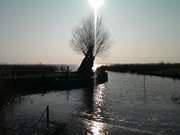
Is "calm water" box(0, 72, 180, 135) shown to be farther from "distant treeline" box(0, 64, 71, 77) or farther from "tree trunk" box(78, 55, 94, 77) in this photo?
"tree trunk" box(78, 55, 94, 77)

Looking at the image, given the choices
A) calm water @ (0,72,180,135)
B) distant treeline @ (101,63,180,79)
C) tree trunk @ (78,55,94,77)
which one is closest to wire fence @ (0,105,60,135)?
calm water @ (0,72,180,135)

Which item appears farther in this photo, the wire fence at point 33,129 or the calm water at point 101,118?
the calm water at point 101,118

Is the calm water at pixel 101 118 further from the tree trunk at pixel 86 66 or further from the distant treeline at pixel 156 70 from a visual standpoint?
the distant treeline at pixel 156 70

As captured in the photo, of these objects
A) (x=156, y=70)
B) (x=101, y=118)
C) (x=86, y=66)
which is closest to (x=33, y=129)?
(x=101, y=118)

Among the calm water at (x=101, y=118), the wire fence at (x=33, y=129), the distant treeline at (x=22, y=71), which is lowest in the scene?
the calm water at (x=101, y=118)

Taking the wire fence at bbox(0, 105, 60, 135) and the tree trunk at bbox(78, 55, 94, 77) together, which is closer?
the wire fence at bbox(0, 105, 60, 135)

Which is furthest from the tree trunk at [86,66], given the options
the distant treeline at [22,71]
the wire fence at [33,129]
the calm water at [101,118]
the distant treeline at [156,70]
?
the wire fence at [33,129]

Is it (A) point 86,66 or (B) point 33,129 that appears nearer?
(B) point 33,129

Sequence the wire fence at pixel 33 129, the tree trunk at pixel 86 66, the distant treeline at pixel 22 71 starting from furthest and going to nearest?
the tree trunk at pixel 86 66 < the distant treeline at pixel 22 71 < the wire fence at pixel 33 129

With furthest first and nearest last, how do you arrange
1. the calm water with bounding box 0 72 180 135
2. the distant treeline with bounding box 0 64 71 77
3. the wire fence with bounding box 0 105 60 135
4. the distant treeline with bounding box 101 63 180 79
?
1. the distant treeline with bounding box 101 63 180 79
2. the distant treeline with bounding box 0 64 71 77
3. the calm water with bounding box 0 72 180 135
4. the wire fence with bounding box 0 105 60 135

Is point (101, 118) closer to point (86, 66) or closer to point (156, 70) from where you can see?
point (86, 66)

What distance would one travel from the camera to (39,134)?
10.8 m

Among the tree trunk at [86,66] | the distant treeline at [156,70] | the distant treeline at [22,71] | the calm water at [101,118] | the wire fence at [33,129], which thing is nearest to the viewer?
the wire fence at [33,129]

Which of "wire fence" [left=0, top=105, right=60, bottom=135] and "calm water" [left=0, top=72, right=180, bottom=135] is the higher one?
"wire fence" [left=0, top=105, right=60, bottom=135]
